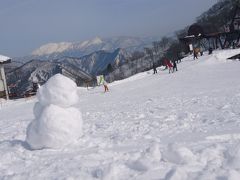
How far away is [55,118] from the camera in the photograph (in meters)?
10.7

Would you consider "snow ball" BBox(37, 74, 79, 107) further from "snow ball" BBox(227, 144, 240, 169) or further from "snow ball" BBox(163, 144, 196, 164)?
"snow ball" BBox(227, 144, 240, 169)

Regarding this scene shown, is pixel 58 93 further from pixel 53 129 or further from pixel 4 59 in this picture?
pixel 4 59

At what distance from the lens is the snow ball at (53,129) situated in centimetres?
1053

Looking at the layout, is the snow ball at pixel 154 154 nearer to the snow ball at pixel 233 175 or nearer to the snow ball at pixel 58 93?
the snow ball at pixel 233 175

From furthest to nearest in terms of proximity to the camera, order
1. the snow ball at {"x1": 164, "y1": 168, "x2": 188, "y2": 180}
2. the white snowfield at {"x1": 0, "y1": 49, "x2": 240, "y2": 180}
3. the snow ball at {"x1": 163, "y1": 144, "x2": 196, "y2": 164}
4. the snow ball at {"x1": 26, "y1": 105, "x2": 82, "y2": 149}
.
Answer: the snow ball at {"x1": 26, "y1": 105, "x2": 82, "y2": 149}
the snow ball at {"x1": 163, "y1": 144, "x2": 196, "y2": 164}
the white snowfield at {"x1": 0, "y1": 49, "x2": 240, "y2": 180}
the snow ball at {"x1": 164, "y1": 168, "x2": 188, "y2": 180}

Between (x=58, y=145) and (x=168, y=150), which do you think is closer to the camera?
(x=168, y=150)

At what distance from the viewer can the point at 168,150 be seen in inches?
299

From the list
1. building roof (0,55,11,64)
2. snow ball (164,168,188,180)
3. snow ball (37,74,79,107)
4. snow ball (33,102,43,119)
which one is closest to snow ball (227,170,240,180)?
snow ball (164,168,188,180)

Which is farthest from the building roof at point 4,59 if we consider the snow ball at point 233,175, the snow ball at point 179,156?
the snow ball at point 233,175

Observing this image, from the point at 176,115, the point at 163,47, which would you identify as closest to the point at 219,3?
the point at 163,47

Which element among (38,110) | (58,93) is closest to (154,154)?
(58,93)

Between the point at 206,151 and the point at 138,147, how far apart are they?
200 cm

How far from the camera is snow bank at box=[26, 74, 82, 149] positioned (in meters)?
10.6

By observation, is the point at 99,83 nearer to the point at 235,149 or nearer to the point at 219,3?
the point at 235,149
